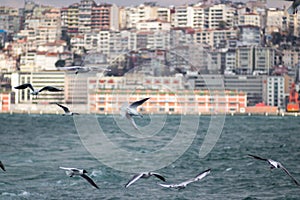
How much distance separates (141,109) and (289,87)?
21941 mm

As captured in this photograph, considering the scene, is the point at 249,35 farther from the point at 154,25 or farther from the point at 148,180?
the point at 148,180

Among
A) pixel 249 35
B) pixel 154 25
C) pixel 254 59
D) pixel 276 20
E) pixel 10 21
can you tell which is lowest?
pixel 254 59

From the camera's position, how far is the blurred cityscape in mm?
114000

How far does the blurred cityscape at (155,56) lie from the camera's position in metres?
114

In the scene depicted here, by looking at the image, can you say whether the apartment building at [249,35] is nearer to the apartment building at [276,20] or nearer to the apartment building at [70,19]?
the apartment building at [276,20]

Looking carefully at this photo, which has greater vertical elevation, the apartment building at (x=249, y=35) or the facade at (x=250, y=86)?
the apartment building at (x=249, y=35)

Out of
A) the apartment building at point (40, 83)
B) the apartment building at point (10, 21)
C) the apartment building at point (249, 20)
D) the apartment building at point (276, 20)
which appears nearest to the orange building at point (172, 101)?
the apartment building at point (40, 83)

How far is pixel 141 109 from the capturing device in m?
110

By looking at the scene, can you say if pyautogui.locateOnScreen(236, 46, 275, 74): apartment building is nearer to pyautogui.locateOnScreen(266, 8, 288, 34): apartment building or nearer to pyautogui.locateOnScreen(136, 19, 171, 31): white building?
pyautogui.locateOnScreen(266, 8, 288, 34): apartment building

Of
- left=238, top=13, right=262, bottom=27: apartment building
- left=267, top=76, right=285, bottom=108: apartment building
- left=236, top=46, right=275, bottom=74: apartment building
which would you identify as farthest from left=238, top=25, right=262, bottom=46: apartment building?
left=267, top=76, right=285, bottom=108: apartment building

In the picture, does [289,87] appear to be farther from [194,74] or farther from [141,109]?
[141,109]

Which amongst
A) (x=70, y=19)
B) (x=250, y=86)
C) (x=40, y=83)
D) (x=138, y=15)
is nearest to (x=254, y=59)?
(x=250, y=86)

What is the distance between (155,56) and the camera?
137875 millimetres

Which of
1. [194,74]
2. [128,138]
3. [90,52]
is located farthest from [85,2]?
[128,138]
